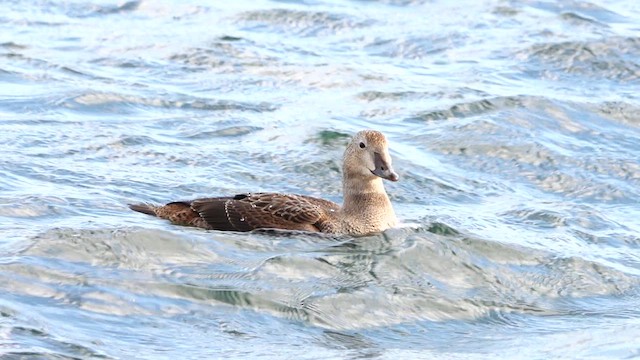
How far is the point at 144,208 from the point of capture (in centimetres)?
1319

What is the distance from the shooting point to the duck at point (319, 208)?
12.6m

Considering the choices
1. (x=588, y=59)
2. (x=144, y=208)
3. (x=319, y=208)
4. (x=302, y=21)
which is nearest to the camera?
(x=319, y=208)

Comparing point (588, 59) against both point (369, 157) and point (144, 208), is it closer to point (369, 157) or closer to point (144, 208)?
point (369, 157)

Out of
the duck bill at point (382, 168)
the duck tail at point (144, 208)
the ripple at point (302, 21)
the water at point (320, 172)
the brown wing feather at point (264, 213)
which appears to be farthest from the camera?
the ripple at point (302, 21)

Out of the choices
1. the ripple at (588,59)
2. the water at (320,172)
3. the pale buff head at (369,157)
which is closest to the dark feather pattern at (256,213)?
the water at (320,172)

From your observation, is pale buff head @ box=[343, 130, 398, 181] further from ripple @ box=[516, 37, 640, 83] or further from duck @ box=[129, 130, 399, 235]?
ripple @ box=[516, 37, 640, 83]

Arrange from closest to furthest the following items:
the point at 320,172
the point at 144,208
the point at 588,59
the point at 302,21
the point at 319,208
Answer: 1. the point at 319,208
2. the point at 144,208
3. the point at 320,172
4. the point at 588,59
5. the point at 302,21

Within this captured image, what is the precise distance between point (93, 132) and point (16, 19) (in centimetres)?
617

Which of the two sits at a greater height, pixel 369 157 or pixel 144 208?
pixel 369 157

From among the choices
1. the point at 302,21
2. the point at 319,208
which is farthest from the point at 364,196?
the point at 302,21

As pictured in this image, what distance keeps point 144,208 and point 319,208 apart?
4.90ft

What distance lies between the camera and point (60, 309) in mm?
10328

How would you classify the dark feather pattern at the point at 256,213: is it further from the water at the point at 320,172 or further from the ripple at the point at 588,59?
the ripple at the point at 588,59

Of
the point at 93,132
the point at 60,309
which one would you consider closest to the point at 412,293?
the point at 60,309
